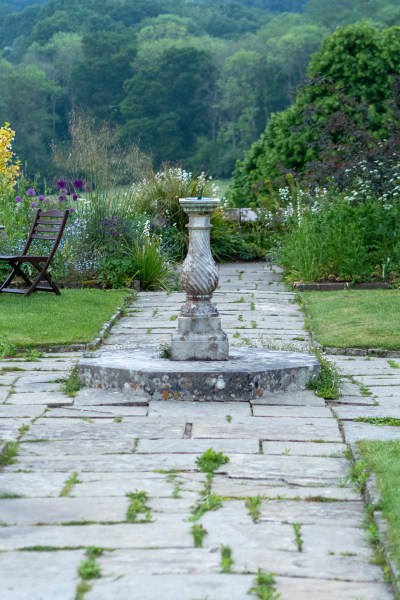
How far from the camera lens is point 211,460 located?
5117mm

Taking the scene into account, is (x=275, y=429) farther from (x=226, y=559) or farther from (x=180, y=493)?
(x=226, y=559)

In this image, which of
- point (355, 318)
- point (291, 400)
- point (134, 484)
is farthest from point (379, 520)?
point (355, 318)

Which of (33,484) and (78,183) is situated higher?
(33,484)

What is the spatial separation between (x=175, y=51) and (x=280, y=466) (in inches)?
1829

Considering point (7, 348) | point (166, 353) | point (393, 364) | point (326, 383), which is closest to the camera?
point (326, 383)

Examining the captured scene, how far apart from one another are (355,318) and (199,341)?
2985mm

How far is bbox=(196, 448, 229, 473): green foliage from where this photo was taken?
5.04 m

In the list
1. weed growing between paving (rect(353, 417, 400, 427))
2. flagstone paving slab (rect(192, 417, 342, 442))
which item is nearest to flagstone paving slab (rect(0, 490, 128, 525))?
flagstone paving slab (rect(192, 417, 342, 442))

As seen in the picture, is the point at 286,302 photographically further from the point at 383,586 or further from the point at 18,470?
the point at 383,586

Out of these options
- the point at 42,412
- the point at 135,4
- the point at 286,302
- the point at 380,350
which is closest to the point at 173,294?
the point at 286,302

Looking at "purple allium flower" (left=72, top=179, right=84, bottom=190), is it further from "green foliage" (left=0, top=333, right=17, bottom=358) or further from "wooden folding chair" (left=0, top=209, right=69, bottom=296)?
"green foliage" (left=0, top=333, right=17, bottom=358)

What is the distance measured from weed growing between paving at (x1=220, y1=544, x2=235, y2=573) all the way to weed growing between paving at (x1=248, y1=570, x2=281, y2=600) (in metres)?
0.11

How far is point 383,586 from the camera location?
358cm

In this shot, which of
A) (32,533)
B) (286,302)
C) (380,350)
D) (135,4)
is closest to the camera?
(32,533)
